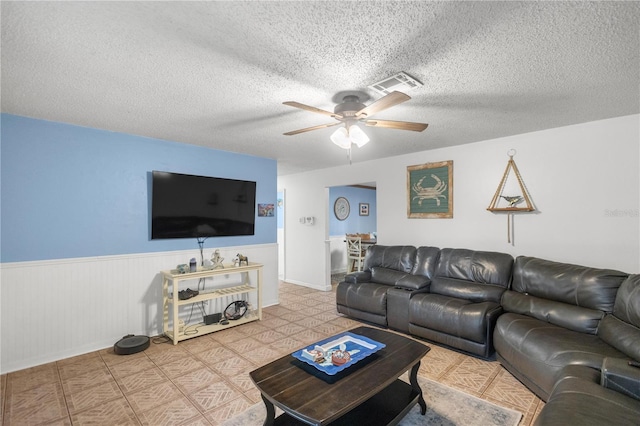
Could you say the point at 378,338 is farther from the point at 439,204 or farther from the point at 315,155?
the point at 315,155

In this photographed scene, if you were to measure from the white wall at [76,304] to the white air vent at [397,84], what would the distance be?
10.6 feet

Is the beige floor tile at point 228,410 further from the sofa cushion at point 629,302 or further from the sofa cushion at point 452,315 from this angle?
the sofa cushion at point 629,302

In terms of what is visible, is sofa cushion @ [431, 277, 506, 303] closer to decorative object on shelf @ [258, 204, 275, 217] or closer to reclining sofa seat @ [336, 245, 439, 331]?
reclining sofa seat @ [336, 245, 439, 331]

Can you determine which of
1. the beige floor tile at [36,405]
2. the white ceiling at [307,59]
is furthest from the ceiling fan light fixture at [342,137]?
the beige floor tile at [36,405]

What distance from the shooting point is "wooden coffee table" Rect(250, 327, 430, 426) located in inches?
60.8

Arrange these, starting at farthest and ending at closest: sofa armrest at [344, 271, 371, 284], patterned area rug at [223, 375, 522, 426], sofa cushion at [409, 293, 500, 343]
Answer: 1. sofa armrest at [344, 271, 371, 284]
2. sofa cushion at [409, 293, 500, 343]
3. patterned area rug at [223, 375, 522, 426]

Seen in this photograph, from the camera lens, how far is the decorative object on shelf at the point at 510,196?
359 centimetres

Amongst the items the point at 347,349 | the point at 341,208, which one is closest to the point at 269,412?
the point at 347,349

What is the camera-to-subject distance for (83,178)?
3.23 metres

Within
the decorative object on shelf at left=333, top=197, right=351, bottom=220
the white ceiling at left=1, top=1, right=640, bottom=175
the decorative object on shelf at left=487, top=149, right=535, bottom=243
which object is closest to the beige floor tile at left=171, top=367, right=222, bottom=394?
the white ceiling at left=1, top=1, right=640, bottom=175

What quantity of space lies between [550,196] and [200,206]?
4.34 m

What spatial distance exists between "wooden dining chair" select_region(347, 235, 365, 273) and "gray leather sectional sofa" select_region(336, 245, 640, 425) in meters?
2.09

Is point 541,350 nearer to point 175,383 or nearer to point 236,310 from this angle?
point 175,383

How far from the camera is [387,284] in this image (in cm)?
414
